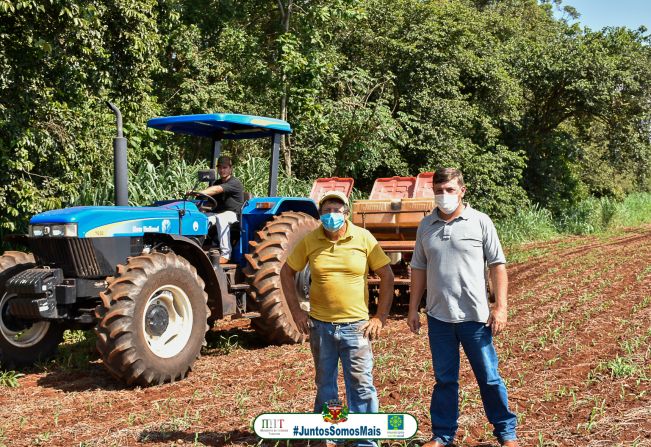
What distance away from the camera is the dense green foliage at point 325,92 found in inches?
379

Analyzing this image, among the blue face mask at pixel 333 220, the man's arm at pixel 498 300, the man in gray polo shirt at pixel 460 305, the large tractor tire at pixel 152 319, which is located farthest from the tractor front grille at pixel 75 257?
the man's arm at pixel 498 300

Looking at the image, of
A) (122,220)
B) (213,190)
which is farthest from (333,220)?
(213,190)

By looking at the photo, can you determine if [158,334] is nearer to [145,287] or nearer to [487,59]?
[145,287]

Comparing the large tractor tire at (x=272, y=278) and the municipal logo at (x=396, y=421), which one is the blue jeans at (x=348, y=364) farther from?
the large tractor tire at (x=272, y=278)

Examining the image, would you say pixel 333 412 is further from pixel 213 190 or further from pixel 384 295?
pixel 213 190

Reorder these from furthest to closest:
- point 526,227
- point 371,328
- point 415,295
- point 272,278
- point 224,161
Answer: point 526,227 < point 224,161 < point 272,278 < point 415,295 < point 371,328

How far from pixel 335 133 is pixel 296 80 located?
1.64m

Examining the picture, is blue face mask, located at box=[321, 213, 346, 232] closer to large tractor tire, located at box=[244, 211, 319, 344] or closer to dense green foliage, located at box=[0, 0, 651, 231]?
large tractor tire, located at box=[244, 211, 319, 344]

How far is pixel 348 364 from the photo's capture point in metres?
4.00

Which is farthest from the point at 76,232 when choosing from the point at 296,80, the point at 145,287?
the point at 296,80

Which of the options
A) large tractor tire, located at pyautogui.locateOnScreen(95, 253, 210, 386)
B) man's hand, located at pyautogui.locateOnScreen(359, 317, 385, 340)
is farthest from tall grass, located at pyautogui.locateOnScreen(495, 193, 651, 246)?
man's hand, located at pyautogui.locateOnScreen(359, 317, 385, 340)

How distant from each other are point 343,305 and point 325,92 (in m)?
14.7

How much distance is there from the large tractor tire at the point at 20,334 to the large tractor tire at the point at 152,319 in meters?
1.13

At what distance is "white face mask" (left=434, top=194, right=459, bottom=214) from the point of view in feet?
13.4
